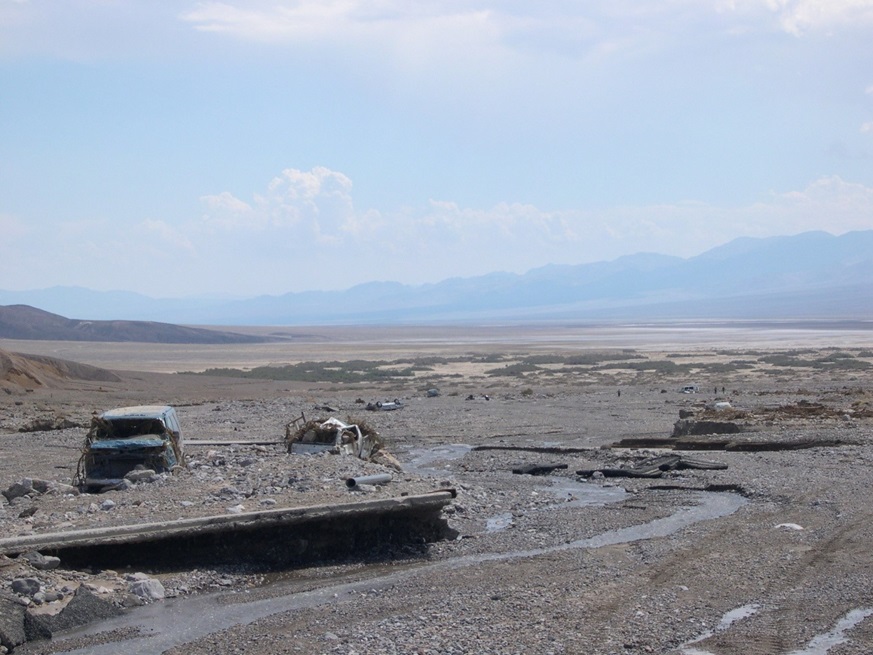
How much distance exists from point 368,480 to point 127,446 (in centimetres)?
475

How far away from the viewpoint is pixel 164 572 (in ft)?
43.9

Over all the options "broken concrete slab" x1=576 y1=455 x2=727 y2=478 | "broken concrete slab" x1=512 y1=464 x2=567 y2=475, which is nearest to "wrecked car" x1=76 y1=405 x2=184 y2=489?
"broken concrete slab" x1=512 y1=464 x2=567 y2=475

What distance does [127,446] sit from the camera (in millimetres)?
18781

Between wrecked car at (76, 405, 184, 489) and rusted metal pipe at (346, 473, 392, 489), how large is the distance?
403cm

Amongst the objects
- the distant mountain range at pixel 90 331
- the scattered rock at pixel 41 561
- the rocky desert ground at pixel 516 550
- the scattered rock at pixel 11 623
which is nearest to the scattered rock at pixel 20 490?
the rocky desert ground at pixel 516 550

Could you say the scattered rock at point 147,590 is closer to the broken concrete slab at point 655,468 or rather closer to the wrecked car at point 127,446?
the wrecked car at point 127,446

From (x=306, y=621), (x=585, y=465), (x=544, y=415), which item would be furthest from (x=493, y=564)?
(x=544, y=415)

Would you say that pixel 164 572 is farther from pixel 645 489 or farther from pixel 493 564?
pixel 645 489

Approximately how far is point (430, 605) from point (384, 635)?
1.22 metres

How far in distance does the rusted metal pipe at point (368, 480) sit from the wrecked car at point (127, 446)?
4029 mm

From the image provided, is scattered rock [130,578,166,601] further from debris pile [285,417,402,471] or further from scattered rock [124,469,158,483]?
debris pile [285,417,402,471]

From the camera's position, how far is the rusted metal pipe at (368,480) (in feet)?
55.7

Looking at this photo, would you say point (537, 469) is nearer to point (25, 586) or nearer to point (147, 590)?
point (147, 590)

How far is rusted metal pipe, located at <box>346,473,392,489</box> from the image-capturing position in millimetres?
16984
